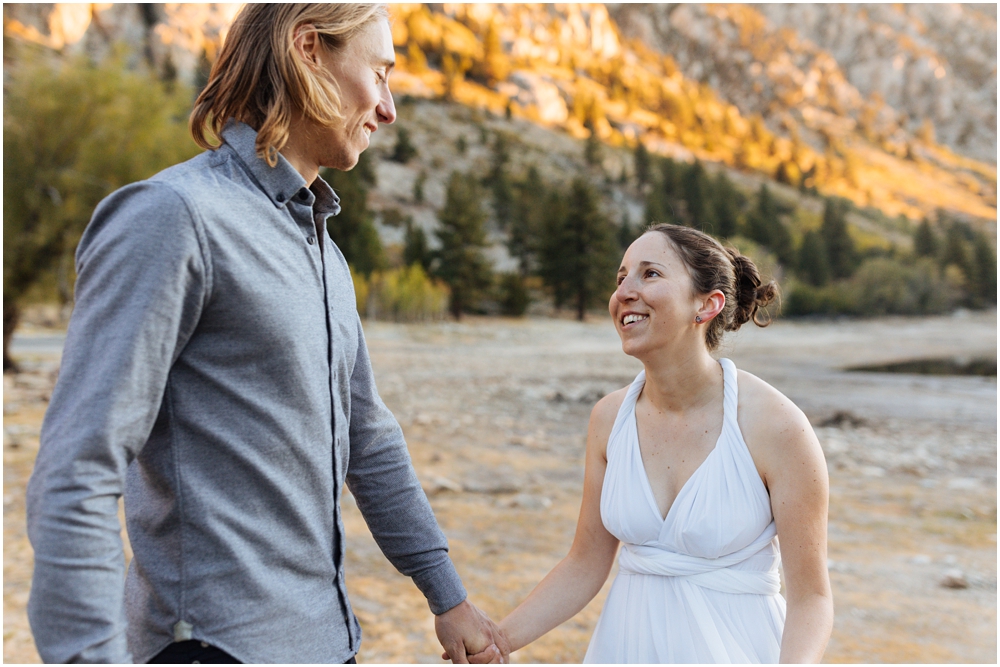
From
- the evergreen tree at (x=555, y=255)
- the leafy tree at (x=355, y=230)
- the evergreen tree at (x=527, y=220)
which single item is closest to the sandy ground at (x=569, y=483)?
the leafy tree at (x=355, y=230)

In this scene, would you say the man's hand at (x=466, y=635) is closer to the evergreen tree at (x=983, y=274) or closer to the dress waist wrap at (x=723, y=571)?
the dress waist wrap at (x=723, y=571)

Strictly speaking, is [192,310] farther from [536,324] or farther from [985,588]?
[536,324]

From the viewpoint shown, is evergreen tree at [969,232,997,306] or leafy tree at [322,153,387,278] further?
evergreen tree at [969,232,997,306]

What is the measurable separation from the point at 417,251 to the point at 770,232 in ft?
87.4

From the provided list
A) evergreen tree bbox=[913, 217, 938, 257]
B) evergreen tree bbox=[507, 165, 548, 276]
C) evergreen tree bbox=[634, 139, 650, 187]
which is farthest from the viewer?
evergreen tree bbox=[634, 139, 650, 187]

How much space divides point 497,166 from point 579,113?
2356 centimetres

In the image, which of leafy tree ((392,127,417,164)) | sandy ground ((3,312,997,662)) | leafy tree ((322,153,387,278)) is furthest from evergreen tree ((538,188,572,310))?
leafy tree ((392,127,417,164))

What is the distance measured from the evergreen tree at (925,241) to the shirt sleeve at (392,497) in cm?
5733

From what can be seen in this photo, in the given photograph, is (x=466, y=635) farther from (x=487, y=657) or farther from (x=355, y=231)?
(x=355, y=231)

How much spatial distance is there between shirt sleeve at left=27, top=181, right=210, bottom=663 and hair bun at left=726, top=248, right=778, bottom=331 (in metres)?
1.77

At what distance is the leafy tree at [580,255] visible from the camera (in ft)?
114

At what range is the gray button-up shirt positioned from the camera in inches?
45.5

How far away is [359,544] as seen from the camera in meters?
7.56

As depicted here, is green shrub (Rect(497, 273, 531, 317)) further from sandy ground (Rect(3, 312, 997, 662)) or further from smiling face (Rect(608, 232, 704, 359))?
smiling face (Rect(608, 232, 704, 359))
